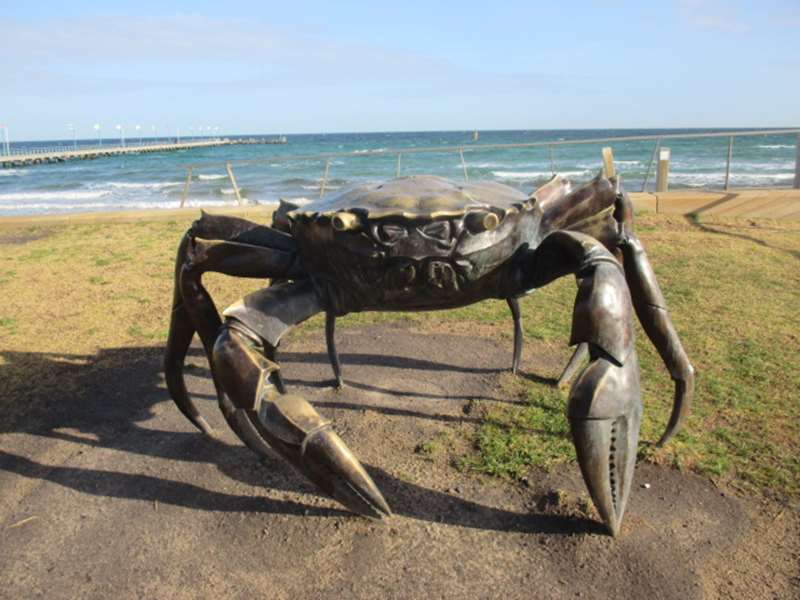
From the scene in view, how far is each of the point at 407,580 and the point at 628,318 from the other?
4.52 ft

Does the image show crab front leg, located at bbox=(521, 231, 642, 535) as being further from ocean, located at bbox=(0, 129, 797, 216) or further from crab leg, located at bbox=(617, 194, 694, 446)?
ocean, located at bbox=(0, 129, 797, 216)

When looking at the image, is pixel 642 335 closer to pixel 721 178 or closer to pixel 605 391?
pixel 605 391

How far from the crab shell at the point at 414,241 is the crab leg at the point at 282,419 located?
19.5 inches

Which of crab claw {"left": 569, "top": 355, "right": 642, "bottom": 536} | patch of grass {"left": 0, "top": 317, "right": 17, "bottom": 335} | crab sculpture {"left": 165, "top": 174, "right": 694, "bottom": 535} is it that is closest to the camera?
crab claw {"left": 569, "top": 355, "right": 642, "bottom": 536}

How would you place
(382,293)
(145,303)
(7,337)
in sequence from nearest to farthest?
1. (382,293)
2. (7,337)
3. (145,303)

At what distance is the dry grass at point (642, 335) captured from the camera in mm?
3672

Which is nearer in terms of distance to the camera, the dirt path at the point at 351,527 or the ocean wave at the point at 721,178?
the dirt path at the point at 351,527

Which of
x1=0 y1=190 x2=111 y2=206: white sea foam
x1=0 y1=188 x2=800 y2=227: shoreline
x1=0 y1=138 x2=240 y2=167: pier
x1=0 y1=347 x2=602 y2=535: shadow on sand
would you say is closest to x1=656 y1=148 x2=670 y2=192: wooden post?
x1=0 y1=188 x2=800 y2=227: shoreline

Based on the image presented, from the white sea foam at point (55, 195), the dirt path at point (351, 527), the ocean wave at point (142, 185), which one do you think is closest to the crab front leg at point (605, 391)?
the dirt path at point (351, 527)

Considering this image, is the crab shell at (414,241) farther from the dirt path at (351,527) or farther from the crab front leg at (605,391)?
the dirt path at (351,527)

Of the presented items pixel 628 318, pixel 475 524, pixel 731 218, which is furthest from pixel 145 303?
pixel 731 218

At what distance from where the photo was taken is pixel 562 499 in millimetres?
3160

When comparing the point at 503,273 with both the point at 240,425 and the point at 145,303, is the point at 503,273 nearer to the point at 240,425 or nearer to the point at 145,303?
the point at 240,425

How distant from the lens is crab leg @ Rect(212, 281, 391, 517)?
272cm
